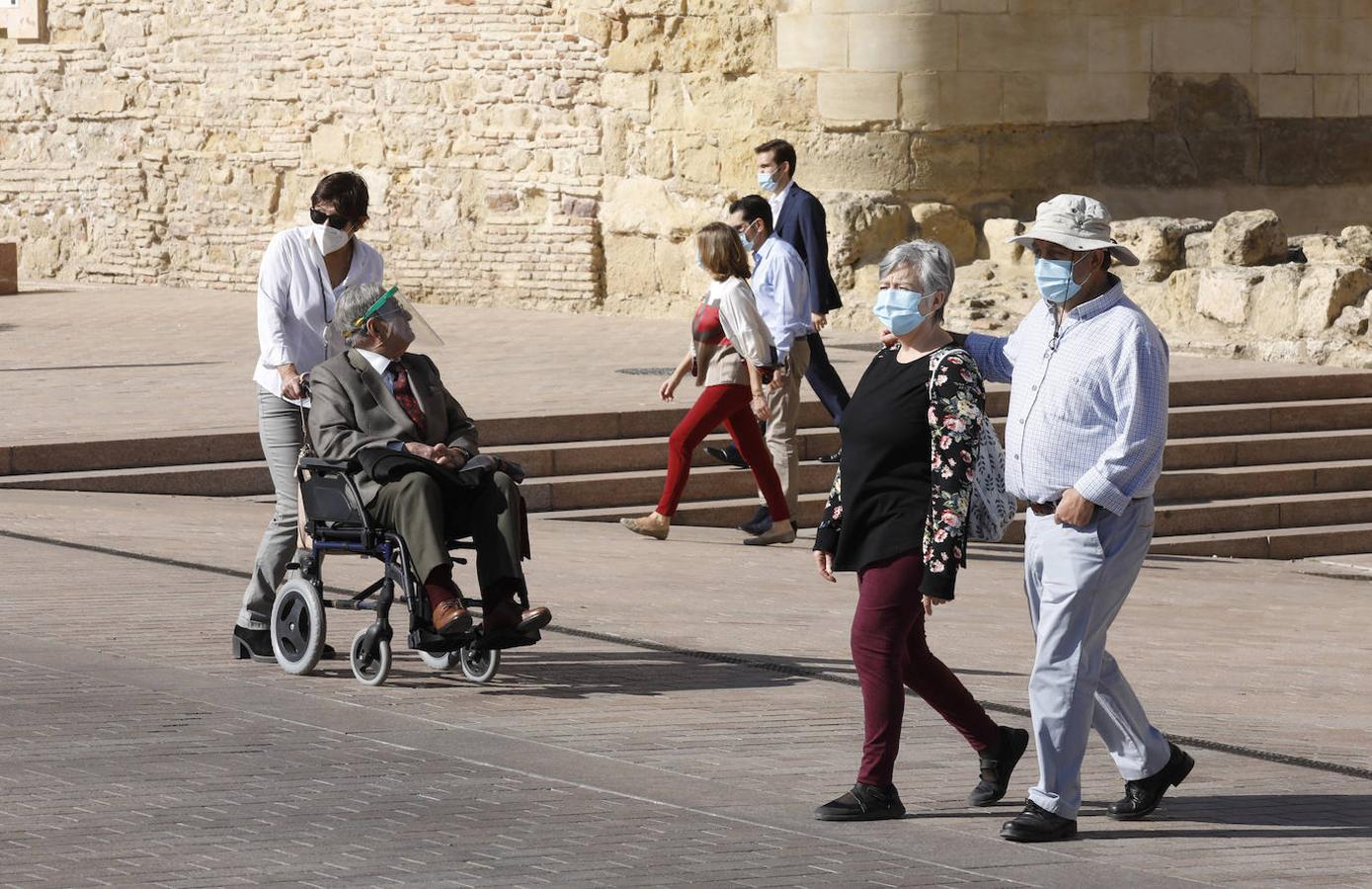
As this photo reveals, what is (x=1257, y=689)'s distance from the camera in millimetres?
8773

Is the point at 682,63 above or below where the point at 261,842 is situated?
above

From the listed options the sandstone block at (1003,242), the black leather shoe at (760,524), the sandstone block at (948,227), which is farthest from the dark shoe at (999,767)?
the sandstone block at (948,227)

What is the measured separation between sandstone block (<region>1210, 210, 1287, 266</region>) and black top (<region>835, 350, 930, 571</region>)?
13.5 metres

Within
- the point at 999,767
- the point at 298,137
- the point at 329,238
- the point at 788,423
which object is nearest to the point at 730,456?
the point at 788,423

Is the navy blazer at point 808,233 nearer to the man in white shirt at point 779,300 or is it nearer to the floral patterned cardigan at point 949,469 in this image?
the man in white shirt at point 779,300

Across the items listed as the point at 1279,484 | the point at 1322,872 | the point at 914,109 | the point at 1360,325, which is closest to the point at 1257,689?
the point at 1322,872

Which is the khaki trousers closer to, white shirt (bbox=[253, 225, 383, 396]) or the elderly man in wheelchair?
white shirt (bbox=[253, 225, 383, 396])

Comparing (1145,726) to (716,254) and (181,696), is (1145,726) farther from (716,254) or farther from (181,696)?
(716,254)

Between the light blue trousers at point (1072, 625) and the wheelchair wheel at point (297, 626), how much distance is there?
111 inches

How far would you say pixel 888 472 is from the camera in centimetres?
616

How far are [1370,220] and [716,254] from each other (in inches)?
518

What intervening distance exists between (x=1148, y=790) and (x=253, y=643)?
11.1 feet

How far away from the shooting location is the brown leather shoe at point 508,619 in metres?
7.66

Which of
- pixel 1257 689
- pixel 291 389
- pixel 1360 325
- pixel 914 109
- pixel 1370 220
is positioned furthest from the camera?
pixel 1370 220
